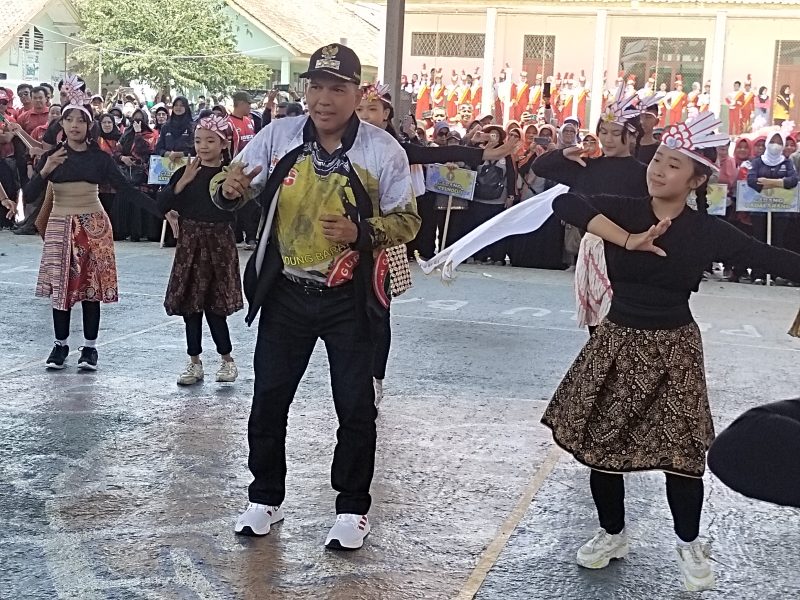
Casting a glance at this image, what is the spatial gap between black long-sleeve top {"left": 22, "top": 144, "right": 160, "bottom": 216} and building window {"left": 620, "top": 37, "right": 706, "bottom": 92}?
26.3 metres

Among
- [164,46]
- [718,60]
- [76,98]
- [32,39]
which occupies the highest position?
[32,39]

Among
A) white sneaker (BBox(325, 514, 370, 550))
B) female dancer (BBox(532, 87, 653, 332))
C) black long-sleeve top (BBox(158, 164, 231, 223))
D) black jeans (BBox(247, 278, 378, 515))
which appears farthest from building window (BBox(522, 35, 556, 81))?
white sneaker (BBox(325, 514, 370, 550))

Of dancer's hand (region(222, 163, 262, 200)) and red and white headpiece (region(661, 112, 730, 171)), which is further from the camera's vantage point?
dancer's hand (region(222, 163, 262, 200))

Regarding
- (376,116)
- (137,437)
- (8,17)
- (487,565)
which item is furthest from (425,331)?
(8,17)

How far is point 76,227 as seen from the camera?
A: 27.1ft

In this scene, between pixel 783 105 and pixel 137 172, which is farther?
pixel 783 105

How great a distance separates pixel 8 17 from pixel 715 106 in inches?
1224

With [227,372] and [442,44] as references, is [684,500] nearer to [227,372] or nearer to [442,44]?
[227,372]

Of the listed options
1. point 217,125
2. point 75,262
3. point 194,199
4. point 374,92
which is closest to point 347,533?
point 374,92

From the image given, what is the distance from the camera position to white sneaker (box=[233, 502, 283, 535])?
200 inches

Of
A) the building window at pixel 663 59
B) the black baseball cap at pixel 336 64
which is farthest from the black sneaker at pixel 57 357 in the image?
the building window at pixel 663 59

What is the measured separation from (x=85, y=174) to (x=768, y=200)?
9.91 metres

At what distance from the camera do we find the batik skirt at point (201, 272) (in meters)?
8.02

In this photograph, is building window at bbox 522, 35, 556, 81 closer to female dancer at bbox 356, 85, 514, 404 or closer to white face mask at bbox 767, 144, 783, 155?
white face mask at bbox 767, 144, 783, 155
